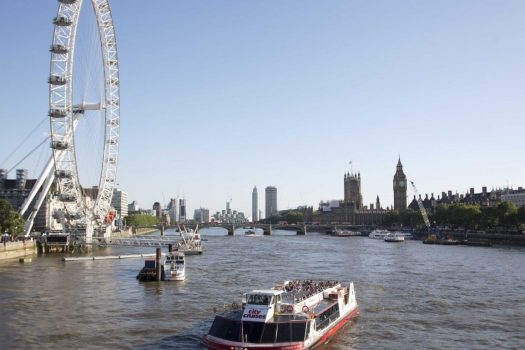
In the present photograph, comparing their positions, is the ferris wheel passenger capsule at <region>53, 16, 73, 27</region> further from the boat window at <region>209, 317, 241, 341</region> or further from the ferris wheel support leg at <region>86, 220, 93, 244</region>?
the boat window at <region>209, 317, 241, 341</region>

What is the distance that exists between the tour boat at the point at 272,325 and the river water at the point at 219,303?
5.08 ft

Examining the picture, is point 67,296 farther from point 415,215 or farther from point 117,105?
point 415,215

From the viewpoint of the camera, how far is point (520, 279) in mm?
52031

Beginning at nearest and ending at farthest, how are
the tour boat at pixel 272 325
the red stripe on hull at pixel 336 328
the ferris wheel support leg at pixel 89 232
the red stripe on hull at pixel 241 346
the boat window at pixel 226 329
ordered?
the red stripe on hull at pixel 241 346 → the tour boat at pixel 272 325 → the boat window at pixel 226 329 → the red stripe on hull at pixel 336 328 → the ferris wheel support leg at pixel 89 232

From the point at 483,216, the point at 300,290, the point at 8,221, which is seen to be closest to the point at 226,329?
the point at 300,290

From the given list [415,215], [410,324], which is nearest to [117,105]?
[410,324]

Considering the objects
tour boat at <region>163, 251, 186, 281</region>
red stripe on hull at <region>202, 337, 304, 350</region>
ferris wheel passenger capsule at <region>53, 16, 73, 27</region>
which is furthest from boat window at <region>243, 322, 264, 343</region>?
ferris wheel passenger capsule at <region>53, 16, 73, 27</region>

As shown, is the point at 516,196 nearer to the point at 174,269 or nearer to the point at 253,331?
the point at 174,269

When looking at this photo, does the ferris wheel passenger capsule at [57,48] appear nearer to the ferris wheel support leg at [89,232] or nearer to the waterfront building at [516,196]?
the ferris wheel support leg at [89,232]

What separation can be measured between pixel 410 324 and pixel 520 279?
78.4 feet

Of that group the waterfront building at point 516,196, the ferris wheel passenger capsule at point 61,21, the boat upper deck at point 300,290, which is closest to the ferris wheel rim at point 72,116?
the ferris wheel passenger capsule at point 61,21

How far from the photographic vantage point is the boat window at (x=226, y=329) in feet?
82.4

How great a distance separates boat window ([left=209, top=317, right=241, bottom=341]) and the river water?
2304 millimetres

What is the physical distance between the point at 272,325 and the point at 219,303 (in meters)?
14.1
